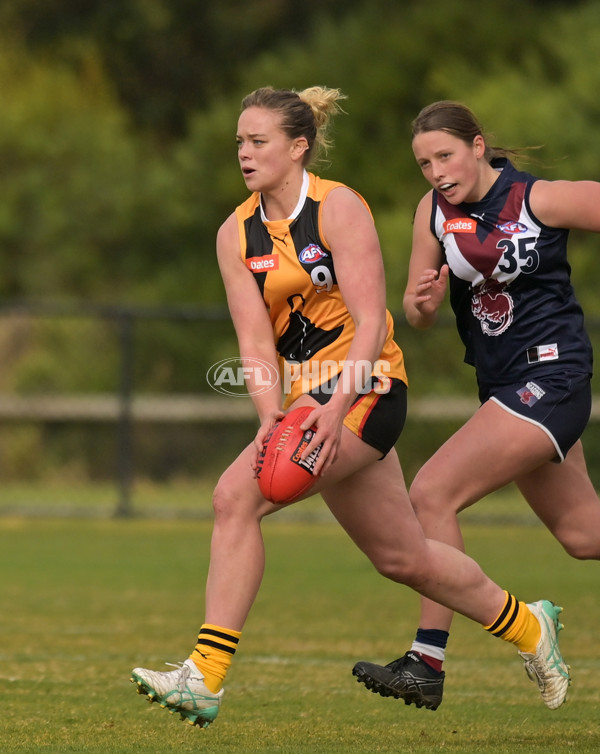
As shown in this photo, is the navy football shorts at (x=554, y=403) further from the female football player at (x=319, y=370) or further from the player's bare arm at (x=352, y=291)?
the player's bare arm at (x=352, y=291)

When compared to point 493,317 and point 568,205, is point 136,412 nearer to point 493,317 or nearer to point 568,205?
point 493,317

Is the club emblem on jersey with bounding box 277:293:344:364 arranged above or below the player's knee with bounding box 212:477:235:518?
above

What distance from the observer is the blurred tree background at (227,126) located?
69.7ft

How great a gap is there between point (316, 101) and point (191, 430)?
1426cm

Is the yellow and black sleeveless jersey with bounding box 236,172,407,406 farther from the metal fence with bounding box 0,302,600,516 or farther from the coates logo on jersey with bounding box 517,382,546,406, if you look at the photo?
the metal fence with bounding box 0,302,600,516

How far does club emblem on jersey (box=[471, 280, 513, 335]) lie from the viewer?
5266mm

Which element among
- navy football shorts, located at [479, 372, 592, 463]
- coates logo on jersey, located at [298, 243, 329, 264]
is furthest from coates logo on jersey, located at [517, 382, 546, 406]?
coates logo on jersey, located at [298, 243, 329, 264]

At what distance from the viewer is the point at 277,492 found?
457 cm

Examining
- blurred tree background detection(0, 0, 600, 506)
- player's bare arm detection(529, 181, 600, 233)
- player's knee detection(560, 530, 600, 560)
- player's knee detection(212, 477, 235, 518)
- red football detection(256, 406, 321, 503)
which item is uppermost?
blurred tree background detection(0, 0, 600, 506)

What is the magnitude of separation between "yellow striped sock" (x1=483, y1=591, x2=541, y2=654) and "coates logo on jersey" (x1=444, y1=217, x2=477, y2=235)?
4.28 ft

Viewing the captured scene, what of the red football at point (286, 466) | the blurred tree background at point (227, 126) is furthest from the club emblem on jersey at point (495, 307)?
the blurred tree background at point (227, 126)

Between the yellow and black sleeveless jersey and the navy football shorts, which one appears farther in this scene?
the navy football shorts

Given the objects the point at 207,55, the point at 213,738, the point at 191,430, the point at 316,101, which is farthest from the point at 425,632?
the point at 207,55

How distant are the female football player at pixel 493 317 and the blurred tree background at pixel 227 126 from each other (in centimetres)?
1437
